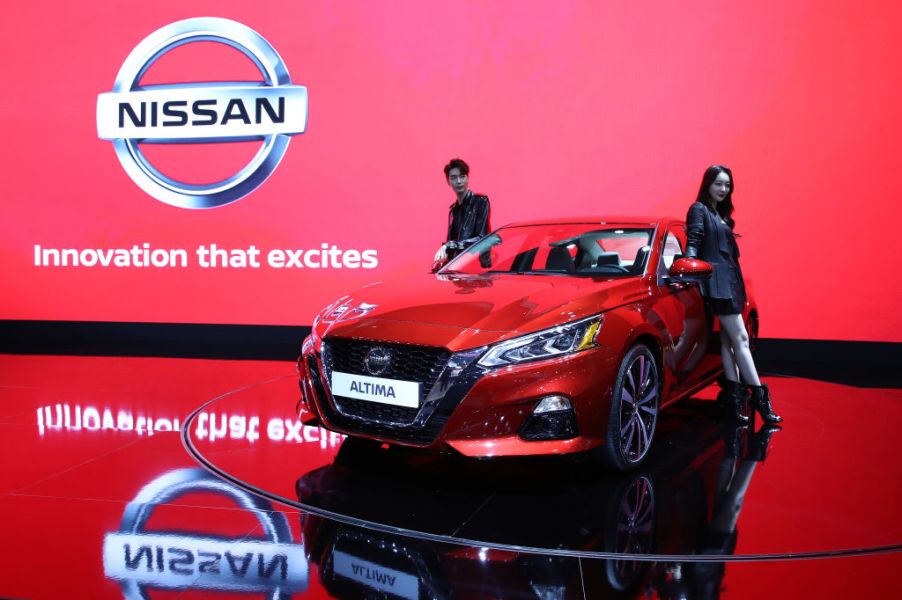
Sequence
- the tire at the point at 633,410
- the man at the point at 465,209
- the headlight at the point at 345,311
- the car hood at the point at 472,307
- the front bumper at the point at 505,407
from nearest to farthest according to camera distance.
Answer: the front bumper at the point at 505,407, the car hood at the point at 472,307, the tire at the point at 633,410, the headlight at the point at 345,311, the man at the point at 465,209

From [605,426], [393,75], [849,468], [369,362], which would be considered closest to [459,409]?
[369,362]

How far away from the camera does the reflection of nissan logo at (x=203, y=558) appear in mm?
2092

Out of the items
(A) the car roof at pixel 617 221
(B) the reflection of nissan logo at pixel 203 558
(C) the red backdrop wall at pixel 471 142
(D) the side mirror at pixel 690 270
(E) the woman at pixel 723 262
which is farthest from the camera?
(C) the red backdrop wall at pixel 471 142

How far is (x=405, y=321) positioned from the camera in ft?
9.26

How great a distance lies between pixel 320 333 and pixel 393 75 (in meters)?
4.36

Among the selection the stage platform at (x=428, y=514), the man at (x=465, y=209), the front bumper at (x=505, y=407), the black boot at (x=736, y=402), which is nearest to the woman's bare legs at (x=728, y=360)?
the black boot at (x=736, y=402)

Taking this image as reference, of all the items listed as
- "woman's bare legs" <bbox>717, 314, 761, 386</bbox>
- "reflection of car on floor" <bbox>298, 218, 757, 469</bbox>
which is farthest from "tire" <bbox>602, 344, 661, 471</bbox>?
"woman's bare legs" <bbox>717, 314, 761, 386</bbox>

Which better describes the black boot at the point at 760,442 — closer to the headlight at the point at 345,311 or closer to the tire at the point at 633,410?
the tire at the point at 633,410

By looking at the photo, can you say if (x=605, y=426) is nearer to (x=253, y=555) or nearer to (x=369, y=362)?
(x=369, y=362)

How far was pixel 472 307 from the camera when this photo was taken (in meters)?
2.89

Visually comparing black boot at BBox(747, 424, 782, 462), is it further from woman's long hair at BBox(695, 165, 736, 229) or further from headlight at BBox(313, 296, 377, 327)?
headlight at BBox(313, 296, 377, 327)

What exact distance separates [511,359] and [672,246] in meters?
1.59

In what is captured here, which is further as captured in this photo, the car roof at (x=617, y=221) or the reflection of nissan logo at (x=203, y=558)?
the car roof at (x=617, y=221)

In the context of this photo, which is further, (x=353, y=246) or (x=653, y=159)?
(x=353, y=246)
